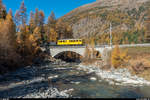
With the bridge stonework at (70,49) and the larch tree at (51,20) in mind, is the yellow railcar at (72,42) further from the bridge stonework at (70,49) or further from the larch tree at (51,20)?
the larch tree at (51,20)

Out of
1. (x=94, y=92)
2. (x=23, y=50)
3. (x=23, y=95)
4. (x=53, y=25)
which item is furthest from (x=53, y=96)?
(x=53, y=25)

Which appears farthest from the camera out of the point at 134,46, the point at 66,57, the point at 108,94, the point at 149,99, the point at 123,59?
the point at 66,57

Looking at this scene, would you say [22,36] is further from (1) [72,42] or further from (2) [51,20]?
(2) [51,20]

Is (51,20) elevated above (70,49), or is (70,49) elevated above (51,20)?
(51,20)

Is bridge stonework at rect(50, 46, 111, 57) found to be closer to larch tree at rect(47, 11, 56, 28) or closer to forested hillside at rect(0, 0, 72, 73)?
forested hillside at rect(0, 0, 72, 73)

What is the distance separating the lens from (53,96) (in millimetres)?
12125

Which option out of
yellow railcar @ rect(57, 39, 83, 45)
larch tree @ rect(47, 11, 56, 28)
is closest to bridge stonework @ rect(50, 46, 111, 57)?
yellow railcar @ rect(57, 39, 83, 45)

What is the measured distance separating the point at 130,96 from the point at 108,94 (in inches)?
85.6

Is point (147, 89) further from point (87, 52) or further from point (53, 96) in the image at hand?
point (87, 52)

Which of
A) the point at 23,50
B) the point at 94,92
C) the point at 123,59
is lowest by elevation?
the point at 94,92

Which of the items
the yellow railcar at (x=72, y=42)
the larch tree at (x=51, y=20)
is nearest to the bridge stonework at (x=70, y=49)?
the yellow railcar at (x=72, y=42)

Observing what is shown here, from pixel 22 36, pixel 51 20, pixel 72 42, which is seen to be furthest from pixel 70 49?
pixel 51 20

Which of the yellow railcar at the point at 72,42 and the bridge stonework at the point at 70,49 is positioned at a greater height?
the yellow railcar at the point at 72,42

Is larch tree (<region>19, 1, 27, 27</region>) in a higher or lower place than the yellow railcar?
higher
